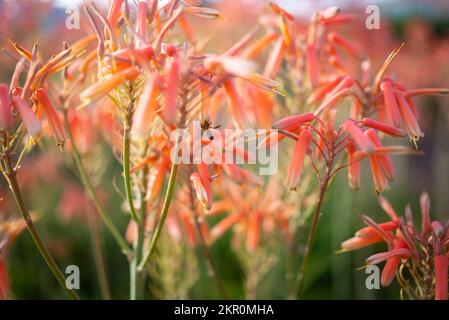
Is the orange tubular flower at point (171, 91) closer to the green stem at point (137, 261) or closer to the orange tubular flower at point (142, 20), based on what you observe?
the orange tubular flower at point (142, 20)

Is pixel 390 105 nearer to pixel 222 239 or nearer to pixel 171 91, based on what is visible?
pixel 171 91

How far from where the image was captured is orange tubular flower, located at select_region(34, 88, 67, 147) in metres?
1.26

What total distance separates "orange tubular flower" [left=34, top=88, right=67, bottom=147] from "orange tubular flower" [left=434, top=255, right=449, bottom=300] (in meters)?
0.95

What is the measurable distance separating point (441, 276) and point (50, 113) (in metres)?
1.00

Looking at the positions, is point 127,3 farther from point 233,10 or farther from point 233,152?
point 233,10

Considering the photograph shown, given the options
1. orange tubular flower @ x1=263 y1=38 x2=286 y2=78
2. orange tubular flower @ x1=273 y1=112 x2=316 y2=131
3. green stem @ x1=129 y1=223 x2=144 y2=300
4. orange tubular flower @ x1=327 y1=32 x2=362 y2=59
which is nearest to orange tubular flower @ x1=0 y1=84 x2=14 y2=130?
green stem @ x1=129 y1=223 x2=144 y2=300

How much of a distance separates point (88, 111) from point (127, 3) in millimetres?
927

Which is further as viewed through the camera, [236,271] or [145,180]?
[236,271]

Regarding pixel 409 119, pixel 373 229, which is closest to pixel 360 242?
pixel 373 229

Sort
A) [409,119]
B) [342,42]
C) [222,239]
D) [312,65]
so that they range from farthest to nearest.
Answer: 1. [222,239]
2. [342,42]
3. [312,65]
4. [409,119]

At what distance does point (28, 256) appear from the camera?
3.57 meters

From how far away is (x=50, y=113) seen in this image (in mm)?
1274

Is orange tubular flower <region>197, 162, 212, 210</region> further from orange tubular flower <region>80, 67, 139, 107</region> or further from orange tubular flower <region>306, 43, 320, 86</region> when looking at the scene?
orange tubular flower <region>306, 43, 320, 86</region>
